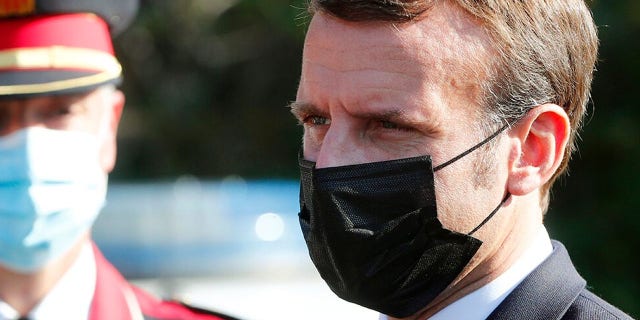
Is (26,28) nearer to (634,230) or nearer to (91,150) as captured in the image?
(91,150)

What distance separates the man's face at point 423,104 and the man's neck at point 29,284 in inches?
35.7

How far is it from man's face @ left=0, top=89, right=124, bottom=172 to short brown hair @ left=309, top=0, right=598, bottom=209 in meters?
0.82

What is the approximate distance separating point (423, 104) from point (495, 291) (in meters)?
0.45

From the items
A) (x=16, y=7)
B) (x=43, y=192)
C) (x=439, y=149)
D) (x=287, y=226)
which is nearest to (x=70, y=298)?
(x=43, y=192)

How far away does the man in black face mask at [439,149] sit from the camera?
249cm

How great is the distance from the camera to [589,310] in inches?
93.4

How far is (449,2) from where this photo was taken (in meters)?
2.52

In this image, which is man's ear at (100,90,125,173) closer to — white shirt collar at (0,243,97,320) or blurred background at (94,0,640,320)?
white shirt collar at (0,243,97,320)

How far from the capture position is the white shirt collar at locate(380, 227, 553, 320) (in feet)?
8.10

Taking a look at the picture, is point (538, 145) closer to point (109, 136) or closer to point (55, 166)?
point (109, 136)

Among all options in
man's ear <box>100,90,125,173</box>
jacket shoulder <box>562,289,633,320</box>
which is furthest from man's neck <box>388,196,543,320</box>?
man's ear <box>100,90,125,173</box>

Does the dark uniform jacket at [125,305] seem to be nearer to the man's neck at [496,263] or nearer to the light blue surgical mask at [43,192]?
the light blue surgical mask at [43,192]

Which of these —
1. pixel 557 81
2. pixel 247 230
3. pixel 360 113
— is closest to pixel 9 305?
pixel 360 113

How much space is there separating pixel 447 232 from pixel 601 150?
4.89 meters
